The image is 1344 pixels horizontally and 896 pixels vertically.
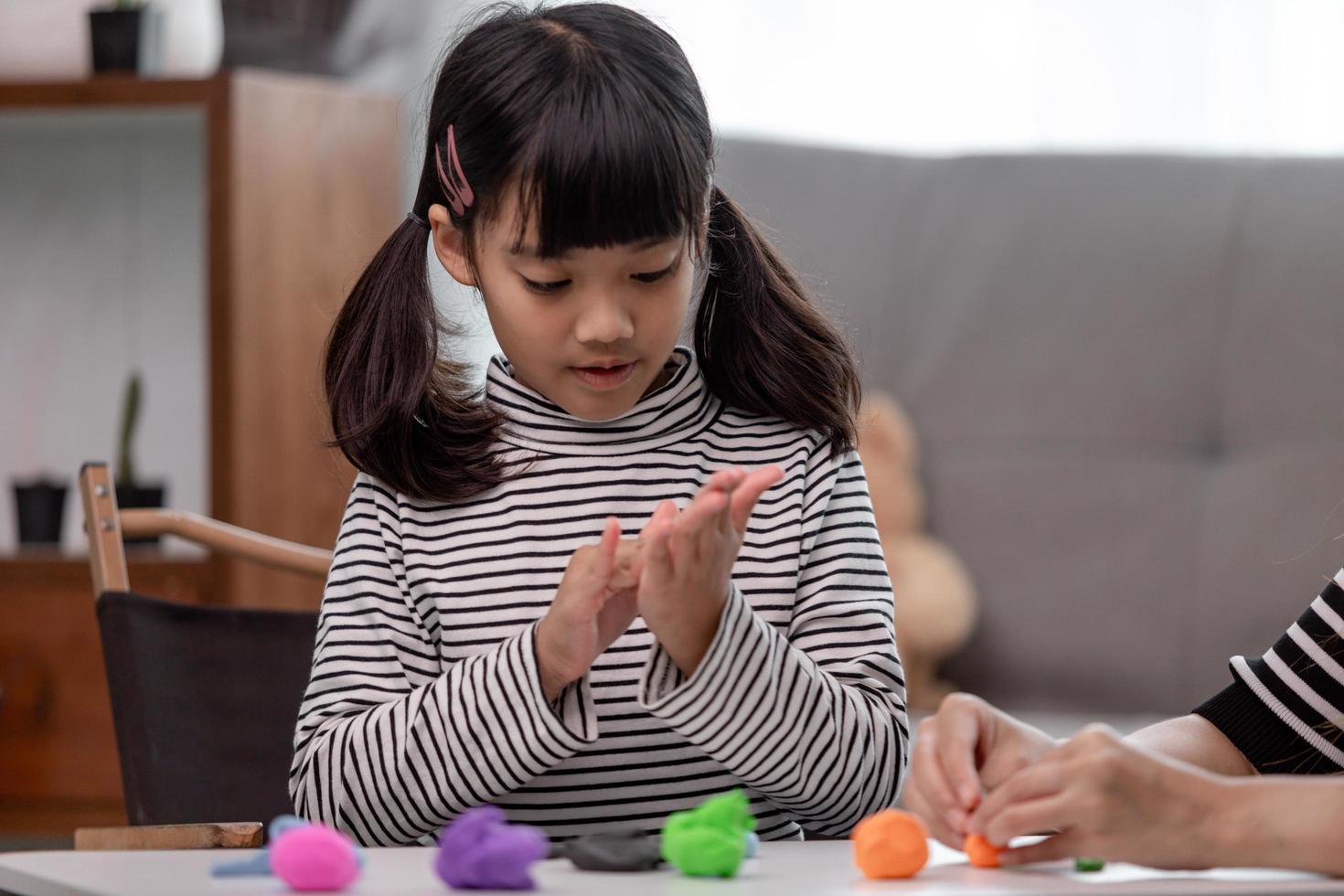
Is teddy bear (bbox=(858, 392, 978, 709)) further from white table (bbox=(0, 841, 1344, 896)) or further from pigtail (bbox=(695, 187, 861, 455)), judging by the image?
white table (bbox=(0, 841, 1344, 896))

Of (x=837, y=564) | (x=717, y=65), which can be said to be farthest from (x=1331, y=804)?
(x=717, y=65)

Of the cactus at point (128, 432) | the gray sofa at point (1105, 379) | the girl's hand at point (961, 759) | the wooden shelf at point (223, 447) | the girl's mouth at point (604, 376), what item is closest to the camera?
the girl's hand at point (961, 759)

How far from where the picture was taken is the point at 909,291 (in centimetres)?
225

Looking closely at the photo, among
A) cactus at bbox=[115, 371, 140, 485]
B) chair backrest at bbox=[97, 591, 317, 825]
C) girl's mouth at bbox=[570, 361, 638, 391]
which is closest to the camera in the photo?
girl's mouth at bbox=[570, 361, 638, 391]

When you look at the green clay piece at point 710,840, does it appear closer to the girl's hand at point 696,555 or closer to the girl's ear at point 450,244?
the girl's hand at point 696,555

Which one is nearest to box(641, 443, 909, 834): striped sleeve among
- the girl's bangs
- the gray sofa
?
the girl's bangs

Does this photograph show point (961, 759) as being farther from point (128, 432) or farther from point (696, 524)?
point (128, 432)

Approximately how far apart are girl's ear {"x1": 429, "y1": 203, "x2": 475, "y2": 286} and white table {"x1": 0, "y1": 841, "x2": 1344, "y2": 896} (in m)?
0.43

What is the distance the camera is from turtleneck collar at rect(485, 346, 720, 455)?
1.11m

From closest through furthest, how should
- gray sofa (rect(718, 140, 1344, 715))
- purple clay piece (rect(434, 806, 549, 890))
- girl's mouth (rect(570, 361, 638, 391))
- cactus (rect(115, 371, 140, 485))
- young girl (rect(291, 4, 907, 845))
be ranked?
1. purple clay piece (rect(434, 806, 549, 890))
2. young girl (rect(291, 4, 907, 845))
3. girl's mouth (rect(570, 361, 638, 391))
4. gray sofa (rect(718, 140, 1344, 715))
5. cactus (rect(115, 371, 140, 485))

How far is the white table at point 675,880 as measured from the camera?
2.11 ft

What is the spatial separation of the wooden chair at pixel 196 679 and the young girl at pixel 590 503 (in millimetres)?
357

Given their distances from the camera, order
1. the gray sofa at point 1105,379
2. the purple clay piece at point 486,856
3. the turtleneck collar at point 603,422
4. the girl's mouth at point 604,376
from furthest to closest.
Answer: the gray sofa at point 1105,379 < the turtleneck collar at point 603,422 < the girl's mouth at point 604,376 < the purple clay piece at point 486,856

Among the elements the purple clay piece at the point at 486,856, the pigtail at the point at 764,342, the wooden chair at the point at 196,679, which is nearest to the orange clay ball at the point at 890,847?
the purple clay piece at the point at 486,856
